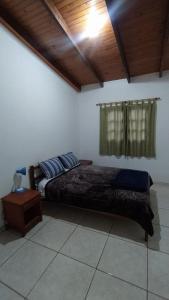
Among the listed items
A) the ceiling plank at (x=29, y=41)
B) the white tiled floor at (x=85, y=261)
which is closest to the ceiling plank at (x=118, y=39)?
the ceiling plank at (x=29, y=41)

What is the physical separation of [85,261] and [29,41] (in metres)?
3.48

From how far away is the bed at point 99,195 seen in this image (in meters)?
2.09

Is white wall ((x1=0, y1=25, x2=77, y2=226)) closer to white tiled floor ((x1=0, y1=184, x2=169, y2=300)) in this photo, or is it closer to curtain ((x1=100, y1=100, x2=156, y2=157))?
white tiled floor ((x1=0, y1=184, x2=169, y2=300))

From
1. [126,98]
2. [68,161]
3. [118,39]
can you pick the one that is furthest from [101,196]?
[126,98]

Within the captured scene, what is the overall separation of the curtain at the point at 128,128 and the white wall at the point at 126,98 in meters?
0.16

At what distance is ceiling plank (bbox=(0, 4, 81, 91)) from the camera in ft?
7.49

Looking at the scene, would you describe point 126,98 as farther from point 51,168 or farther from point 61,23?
point 51,168

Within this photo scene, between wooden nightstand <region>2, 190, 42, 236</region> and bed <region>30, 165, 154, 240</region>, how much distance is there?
37cm

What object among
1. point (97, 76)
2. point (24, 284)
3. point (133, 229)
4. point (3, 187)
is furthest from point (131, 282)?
point (97, 76)

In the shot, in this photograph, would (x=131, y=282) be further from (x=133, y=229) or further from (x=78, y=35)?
(x=78, y=35)

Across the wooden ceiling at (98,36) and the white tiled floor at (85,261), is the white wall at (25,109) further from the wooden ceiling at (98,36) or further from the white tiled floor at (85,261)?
the white tiled floor at (85,261)

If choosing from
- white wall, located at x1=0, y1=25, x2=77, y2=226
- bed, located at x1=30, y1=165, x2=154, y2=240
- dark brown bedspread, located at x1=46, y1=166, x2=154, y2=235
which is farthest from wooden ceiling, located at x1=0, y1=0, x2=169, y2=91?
dark brown bedspread, located at x1=46, y1=166, x2=154, y2=235

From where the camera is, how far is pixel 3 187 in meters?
2.37

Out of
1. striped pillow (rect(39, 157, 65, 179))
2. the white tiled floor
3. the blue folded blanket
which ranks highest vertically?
striped pillow (rect(39, 157, 65, 179))
